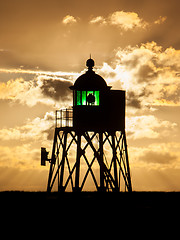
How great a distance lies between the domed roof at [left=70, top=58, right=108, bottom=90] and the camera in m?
34.2

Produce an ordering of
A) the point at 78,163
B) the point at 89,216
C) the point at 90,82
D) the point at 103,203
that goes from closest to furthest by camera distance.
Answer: the point at 89,216 < the point at 103,203 < the point at 90,82 < the point at 78,163

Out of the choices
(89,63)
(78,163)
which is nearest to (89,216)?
(78,163)

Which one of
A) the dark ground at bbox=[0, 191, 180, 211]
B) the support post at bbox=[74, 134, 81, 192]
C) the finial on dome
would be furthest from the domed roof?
the dark ground at bbox=[0, 191, 180, 211]

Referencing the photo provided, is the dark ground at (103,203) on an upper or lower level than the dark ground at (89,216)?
upper

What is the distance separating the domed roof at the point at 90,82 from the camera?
112 ft

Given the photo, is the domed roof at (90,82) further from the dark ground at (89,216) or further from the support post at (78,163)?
the dark ground at (89,216)

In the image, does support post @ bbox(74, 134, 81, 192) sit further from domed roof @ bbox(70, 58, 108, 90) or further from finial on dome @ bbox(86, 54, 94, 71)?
finial on dome @ bbox(86, 54, 94, 71)

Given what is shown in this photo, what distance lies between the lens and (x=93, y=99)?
113 ft

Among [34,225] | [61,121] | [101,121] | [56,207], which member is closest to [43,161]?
[61,121]

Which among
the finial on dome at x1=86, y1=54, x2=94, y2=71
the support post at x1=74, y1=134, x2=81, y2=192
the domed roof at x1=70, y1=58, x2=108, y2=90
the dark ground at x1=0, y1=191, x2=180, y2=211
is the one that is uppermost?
the finial on dome at x1=86, y1=54, x2=94, y2=71

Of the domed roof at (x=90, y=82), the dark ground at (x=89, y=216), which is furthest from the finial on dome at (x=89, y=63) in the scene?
the dark ground at (x=89, y=216)

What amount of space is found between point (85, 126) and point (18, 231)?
1515 centimetres

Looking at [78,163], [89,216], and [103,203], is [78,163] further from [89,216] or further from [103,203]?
[89,216]

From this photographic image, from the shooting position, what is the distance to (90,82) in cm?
3431
